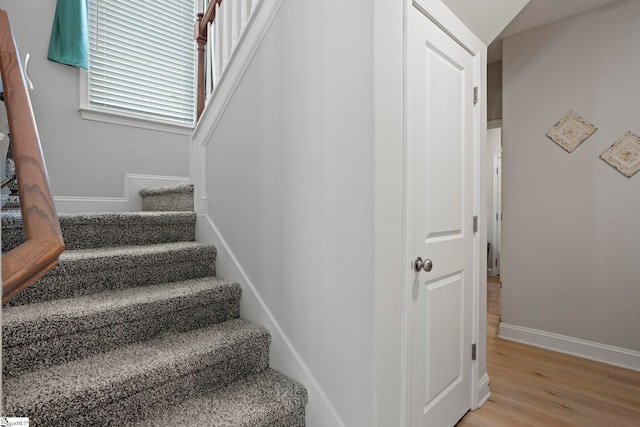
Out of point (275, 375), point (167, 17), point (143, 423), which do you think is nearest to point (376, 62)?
point (275, 375)

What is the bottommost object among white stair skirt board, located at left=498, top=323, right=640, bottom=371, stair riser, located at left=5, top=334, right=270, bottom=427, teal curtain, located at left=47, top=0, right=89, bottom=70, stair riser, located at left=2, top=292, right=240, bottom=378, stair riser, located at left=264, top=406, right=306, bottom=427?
white stair skirt board, located at left=498, top=323, right=640, bottom=371

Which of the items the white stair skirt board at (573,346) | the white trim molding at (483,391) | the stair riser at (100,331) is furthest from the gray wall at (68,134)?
the white stair skirt board at (573,346)

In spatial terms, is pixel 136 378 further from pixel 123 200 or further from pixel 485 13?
pixel 485 13

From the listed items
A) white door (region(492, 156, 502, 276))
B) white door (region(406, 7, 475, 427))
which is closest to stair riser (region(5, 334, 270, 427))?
white door (region(406, 7, 475, 427))

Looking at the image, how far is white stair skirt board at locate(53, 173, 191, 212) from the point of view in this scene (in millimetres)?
2615

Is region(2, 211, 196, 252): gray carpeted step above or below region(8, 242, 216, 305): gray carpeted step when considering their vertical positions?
above

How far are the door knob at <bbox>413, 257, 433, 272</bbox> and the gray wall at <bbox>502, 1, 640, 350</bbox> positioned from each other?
194 centimetres

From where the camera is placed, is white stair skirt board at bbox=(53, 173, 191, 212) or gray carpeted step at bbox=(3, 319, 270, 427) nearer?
gray carpeted step at bbox=(3, 319, 270, 427)

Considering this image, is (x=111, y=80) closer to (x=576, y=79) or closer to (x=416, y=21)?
(x=416, y=21)

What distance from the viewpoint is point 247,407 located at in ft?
4.30

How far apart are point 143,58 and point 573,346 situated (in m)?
4.29

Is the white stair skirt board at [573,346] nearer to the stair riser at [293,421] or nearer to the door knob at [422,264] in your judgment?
the door knob at [422,264]

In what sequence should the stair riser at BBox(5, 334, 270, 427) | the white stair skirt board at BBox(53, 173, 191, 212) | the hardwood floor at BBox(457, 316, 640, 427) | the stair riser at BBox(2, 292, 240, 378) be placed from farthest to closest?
the white stair skirt board at BBox(53, 173, 191, 212)
the hardwood floor at BBox(457, 316, 640, 427)
the stair riser at BBox(2, 292, 240, 378)
the stair riser at BBox(5, 334, 270, 427)

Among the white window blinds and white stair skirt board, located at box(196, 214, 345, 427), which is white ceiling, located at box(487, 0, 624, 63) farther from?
the white window blinds
